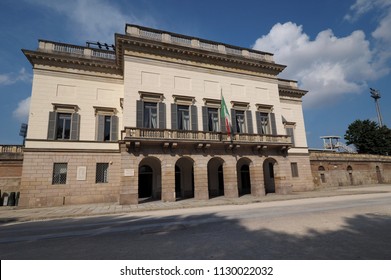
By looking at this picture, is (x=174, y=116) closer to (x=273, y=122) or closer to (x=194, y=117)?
(x=194, y=117)

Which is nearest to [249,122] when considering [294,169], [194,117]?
[194,117]

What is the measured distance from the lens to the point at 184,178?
68.4 feet

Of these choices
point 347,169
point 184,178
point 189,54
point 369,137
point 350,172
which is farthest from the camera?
point 369,137

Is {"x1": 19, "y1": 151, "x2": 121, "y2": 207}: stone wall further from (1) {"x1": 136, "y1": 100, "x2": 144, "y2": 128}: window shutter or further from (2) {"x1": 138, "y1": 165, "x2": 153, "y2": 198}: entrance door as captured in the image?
(1) {"x1": 136, "y1": 100, "x2": 144, "y2": 128}: window shutter

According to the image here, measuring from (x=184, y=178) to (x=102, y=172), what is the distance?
7.41 m

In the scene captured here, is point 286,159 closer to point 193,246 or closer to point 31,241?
point 193,246

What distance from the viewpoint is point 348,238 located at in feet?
17.5

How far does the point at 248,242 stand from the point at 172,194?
12426mm

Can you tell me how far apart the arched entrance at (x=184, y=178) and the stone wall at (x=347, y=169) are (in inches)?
661

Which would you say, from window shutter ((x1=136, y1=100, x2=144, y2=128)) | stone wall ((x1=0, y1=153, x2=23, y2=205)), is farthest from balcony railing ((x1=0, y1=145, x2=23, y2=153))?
window shutter ((x1=136, y1=100, x2=144, y2=128))

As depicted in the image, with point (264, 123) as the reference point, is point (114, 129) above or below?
below

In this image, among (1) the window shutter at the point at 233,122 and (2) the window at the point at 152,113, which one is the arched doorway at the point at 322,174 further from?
(2) the window at the point at 152,113
